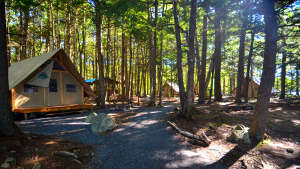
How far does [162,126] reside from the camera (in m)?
6.26

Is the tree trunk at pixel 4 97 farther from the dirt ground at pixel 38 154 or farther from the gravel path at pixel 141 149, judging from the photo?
the gravel path at pixel 141 149

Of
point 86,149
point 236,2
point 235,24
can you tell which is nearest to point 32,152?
point 86,149

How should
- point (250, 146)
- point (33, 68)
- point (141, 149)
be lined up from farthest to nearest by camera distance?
point (33, 68) < point (250, 146) < point (141, 149)

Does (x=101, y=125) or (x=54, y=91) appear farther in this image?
(x=54, y=91)

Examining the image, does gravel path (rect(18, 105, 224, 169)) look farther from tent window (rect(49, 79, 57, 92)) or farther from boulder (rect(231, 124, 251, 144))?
tent window (rect(49, 79, 57, 92))

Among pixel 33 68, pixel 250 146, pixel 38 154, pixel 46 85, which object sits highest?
pixel 33 68

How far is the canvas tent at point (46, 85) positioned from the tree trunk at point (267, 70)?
38.0 feet

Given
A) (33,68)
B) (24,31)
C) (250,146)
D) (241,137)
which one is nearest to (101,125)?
(241,137)

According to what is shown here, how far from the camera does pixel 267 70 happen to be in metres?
4.70

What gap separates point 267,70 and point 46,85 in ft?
39.5

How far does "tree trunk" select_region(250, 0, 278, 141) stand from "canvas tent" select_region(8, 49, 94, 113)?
11.6 m

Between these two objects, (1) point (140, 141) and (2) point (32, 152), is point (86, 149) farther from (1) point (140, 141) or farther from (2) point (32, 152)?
(1) point (140, 141)

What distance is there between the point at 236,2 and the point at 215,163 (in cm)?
676

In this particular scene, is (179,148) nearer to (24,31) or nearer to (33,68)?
(33,68)
